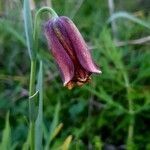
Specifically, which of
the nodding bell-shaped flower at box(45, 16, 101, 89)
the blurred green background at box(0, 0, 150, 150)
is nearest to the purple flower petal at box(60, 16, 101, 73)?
the nodding bell-shaped flower at box(45, 16, 101, 89)

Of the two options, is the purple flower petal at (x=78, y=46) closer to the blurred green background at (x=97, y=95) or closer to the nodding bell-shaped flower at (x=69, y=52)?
the nodding bell-shaped flower at (x=69, y=52)

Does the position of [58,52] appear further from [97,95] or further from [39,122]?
[97,95]

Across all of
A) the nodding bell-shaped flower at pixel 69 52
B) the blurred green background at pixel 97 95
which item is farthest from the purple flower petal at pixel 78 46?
the blurred green background at pixel 97 95

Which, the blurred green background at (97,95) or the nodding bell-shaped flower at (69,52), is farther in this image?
the blurred green background at (97,95)

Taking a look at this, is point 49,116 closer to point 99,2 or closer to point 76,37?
point 76,37

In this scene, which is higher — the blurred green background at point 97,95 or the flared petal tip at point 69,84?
the blurred green background at point 97,95

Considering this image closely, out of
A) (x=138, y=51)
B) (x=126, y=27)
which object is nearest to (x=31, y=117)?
(x=138, y=51)
